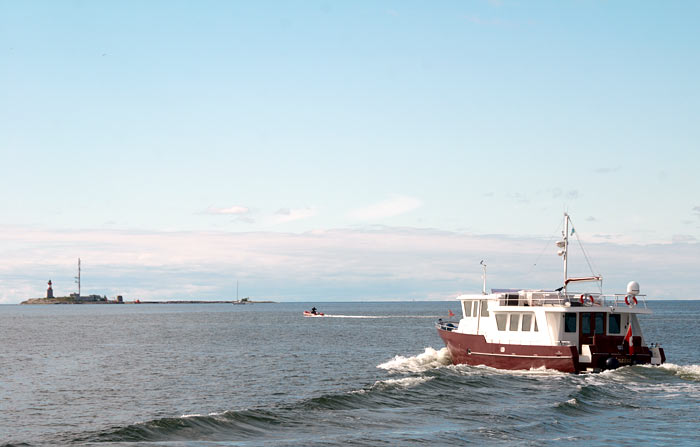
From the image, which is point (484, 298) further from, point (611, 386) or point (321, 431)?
point (321, 431)

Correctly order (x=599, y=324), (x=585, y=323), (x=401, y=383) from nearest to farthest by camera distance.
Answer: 1. (x=401, y=383)
2. (x=585, y=323)
3. (x=599, y=324)

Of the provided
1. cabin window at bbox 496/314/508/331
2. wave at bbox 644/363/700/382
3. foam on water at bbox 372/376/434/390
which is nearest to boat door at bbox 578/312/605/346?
wave at bbox 644/363/700/382

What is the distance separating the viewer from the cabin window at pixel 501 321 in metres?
41.8

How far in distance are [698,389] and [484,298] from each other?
1288cm

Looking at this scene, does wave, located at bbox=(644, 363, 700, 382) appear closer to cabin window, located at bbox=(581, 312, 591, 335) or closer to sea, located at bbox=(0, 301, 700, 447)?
sea, located at bbox=(0, 301, 700, 447)

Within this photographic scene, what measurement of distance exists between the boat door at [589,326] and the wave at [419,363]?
1008 centimetres

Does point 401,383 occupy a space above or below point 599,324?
below

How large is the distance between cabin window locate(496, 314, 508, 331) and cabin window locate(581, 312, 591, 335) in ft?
14.1

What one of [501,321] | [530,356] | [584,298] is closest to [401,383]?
[530,356]

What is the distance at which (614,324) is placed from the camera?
1569 inches

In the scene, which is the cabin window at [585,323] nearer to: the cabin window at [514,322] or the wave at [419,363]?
the cabin window at [514,322]

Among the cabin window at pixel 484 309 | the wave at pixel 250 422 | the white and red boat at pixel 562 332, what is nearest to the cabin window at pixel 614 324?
the white and red boat at pixel 562 332

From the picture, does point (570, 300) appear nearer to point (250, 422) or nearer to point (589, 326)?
point (589, 326)

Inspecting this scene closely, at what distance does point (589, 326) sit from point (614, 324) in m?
1.57
